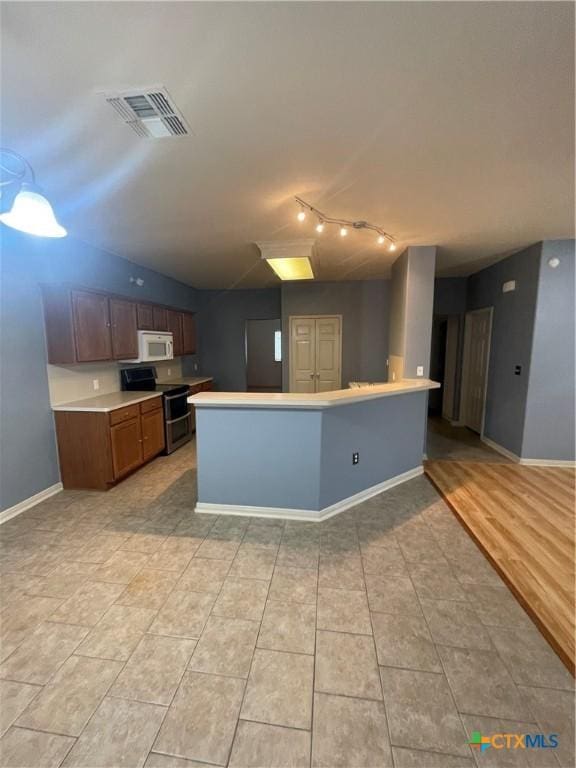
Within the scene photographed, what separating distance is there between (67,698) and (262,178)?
118 inches

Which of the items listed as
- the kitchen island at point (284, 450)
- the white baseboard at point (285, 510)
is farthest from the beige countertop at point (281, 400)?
the white baseboard at point (285, 510)

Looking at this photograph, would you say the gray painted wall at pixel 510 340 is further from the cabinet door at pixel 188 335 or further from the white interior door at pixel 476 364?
the cabinet door at pixel 188 335

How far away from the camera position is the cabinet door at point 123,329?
3.60m

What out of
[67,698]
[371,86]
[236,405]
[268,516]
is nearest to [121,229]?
[236,405]

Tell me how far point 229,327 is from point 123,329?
275cm

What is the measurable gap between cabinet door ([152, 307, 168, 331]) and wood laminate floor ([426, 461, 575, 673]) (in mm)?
4087

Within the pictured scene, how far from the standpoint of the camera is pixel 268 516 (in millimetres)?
2721

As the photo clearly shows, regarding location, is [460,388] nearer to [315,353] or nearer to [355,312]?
[355,312]

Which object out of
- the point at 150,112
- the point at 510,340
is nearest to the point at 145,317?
the point at 150,112

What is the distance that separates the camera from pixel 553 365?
3674 mm

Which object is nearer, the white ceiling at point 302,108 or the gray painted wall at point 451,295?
the white ceiling at point 302,108

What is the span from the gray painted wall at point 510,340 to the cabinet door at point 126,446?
4668mm

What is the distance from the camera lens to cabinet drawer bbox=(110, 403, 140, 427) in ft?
10.5

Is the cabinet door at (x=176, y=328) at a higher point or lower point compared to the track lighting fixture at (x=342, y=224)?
lower
